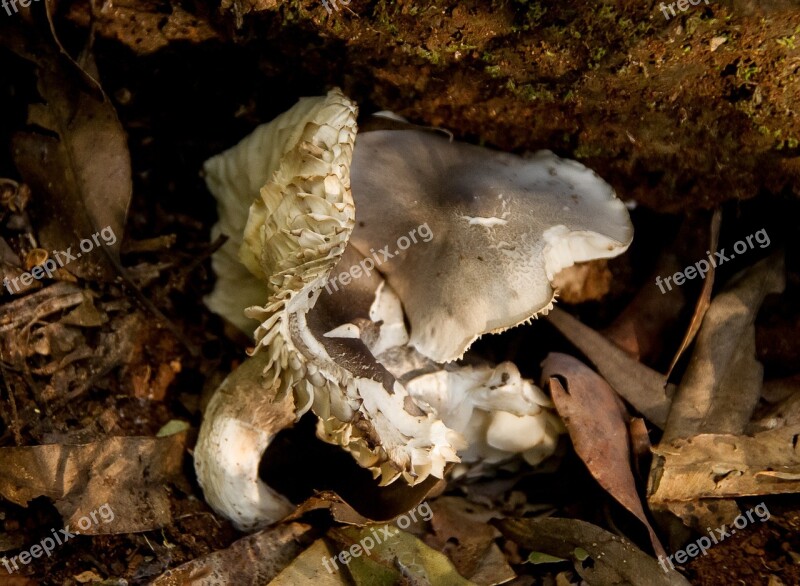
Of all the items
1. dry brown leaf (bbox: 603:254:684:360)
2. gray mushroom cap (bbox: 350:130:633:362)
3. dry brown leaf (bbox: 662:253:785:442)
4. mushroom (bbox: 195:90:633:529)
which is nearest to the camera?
mushroom (bbox: 195:90:633:529)

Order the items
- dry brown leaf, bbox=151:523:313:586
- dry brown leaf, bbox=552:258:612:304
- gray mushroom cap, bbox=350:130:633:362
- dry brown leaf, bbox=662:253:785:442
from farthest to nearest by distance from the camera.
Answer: dry brown leaf, bbox=552:258:612:304
dry brown leaf, bbox=662:253:785:442
gray mushroom cap, bbox=350:130:633:362
dry brown leaf, bbox=151:523:313:586

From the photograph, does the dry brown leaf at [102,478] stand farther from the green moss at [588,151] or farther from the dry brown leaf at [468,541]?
the green moss at [588,151]

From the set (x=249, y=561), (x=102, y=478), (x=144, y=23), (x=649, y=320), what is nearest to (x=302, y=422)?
(x=249, y=561)

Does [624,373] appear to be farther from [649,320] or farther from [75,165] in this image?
[75,165]

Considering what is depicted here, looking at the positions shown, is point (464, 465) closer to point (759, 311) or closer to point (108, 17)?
point (759, 311)

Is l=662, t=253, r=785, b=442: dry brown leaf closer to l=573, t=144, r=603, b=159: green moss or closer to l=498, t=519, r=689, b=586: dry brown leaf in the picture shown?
l=498, t=519, r=689, b=586: dry brown leaf

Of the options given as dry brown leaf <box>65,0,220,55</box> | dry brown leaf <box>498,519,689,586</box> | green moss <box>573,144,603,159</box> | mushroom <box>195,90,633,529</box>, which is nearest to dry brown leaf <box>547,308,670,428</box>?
mushroom <box>195,90,633,529</box>

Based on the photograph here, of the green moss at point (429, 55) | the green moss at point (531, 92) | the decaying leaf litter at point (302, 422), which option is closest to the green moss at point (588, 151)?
the decaying leaf litter at point (302, 422)
